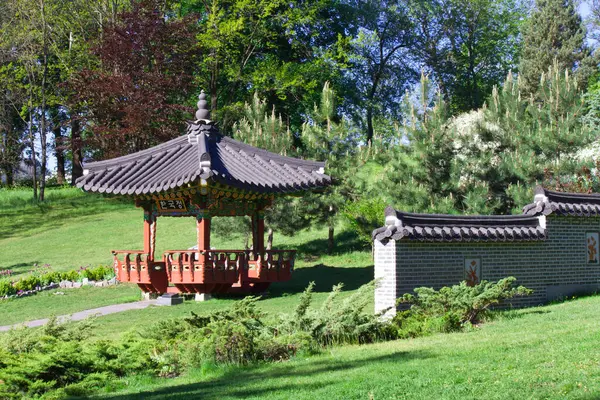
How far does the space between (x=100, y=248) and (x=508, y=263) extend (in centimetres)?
2123

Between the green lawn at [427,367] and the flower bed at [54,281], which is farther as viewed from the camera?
the flower bed at [54,281]

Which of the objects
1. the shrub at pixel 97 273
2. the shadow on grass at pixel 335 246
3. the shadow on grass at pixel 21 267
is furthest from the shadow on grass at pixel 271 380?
the shadow on grass at pixel 335 246

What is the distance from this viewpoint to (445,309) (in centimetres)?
1344

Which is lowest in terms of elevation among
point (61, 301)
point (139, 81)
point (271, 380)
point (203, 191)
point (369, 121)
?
point (61, 301)

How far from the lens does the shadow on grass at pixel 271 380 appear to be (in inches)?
355

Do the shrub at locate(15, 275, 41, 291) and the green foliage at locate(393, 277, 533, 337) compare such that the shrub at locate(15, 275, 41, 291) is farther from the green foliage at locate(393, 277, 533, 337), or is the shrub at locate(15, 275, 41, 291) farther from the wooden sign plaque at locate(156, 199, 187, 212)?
the green foliage at locate(393, 277, 533, 337)

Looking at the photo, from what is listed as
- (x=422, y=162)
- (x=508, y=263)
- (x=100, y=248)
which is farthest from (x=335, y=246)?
(x=508, y=263)

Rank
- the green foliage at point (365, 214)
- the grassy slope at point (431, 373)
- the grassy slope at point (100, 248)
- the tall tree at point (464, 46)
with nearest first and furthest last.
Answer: the grassy slope at point (431, 373), the grassy slope at point (100, 248), the green foliage at point (365, 214), the tall tree at point (464, 46)

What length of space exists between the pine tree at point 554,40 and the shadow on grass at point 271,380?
132ft

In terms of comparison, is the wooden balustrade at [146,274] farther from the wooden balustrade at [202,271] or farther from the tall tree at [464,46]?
the tall tree at [464,46]

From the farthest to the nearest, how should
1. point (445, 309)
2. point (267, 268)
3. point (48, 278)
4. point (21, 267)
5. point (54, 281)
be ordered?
1. point (21, 267)
2. point (54, 281)
3. point (48, 278)
4. point (267, 268)
5. point (445, 309)

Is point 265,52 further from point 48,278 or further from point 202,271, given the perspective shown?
point 202,271

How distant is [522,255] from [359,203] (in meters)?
9.88

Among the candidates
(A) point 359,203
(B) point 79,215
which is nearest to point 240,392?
(A) point 359,203
